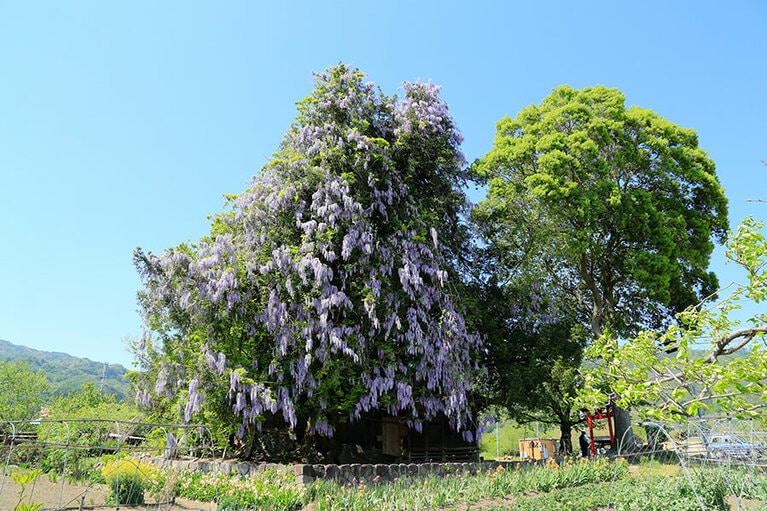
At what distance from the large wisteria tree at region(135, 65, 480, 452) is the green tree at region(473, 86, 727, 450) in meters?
3.33

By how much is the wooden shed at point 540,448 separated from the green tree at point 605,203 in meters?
3.08

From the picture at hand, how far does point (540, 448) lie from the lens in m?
20.7

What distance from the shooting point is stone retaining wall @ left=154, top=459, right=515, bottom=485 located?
10508mm

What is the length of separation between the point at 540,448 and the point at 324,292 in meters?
12.4

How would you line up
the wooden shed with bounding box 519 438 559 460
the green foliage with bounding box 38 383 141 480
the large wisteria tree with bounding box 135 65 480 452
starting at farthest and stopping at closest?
1. the wooden shed with bounding box 519 438 559 460
2. the large wisteria tree with bounding box 135 65 480 452
3. the green foliage with bounding box 38 383 141 480

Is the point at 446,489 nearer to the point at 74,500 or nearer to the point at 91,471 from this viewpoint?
the point at 74,500

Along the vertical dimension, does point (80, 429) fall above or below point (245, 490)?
above

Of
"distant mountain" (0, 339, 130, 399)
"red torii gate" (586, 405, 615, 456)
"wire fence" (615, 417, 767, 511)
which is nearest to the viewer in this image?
"wire fence" (615, 417, 767, 511)

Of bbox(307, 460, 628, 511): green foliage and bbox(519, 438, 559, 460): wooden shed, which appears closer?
bbox(307, 460, 628, 511): green foliage

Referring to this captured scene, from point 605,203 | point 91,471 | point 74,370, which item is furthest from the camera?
point 74,370

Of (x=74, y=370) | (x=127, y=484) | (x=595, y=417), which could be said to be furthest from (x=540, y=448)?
(x=74, y=370)

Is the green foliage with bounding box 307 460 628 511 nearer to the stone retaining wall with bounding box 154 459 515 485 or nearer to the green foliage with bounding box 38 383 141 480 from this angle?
the stone retaining wall with bounding box 154 459 515 485

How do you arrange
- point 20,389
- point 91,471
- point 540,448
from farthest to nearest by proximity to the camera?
1. point 20,389
2. point 540,448
3. point 91,471

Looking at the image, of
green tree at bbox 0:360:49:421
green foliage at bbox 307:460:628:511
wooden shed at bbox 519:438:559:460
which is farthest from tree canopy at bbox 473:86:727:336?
green tree at bbox 0:360:49:421
